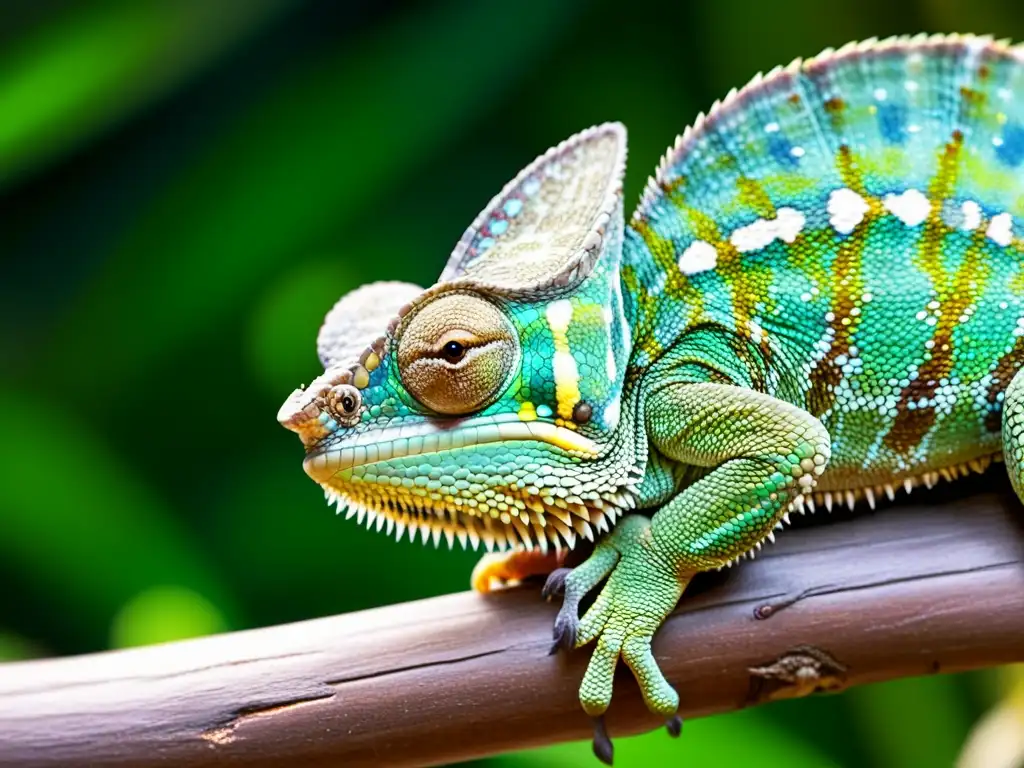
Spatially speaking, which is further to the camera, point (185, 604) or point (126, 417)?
point (126, 417)

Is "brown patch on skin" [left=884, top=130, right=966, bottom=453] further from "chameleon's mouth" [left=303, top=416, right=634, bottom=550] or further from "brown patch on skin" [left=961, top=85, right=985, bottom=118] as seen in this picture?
"chameleon's mouth" [left=303, top=416, right=634, bottom=550]

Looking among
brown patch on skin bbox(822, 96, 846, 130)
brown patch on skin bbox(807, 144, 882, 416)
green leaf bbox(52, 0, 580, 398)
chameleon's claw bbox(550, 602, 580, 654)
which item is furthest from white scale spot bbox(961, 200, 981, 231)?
green leaf bbox(52, 0, 580, 398)

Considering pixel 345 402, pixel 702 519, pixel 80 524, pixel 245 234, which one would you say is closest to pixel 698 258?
pixel 702 519

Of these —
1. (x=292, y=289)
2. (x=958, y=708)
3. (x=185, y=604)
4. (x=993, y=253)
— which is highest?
(x=993, y=253)

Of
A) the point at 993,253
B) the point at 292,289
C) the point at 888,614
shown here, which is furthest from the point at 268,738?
the point at 292,289

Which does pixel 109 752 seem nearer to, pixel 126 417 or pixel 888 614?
pixel 888 614

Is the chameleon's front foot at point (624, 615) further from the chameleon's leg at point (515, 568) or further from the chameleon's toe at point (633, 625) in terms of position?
the chameleon's leg at point (515, 568)

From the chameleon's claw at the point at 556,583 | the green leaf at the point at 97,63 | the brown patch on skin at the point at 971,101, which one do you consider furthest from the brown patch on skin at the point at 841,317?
the green leaf at the point at 97,63
